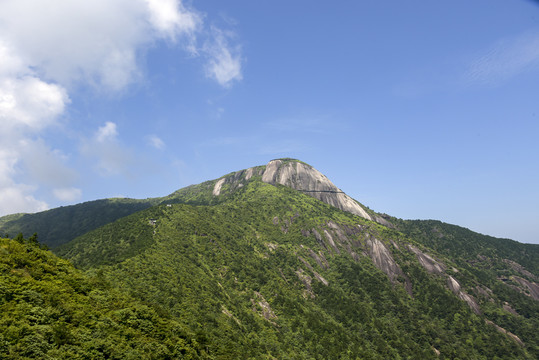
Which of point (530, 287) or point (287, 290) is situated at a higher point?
point (287, 290)

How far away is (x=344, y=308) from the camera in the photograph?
440 ft

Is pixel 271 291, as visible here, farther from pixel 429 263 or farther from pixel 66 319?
pixel 429 263

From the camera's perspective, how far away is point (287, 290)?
130 metres

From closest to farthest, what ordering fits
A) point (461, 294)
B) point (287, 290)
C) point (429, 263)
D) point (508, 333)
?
point (287, 290) < point (508, 333) < point (461, 294) < point (429, 263)

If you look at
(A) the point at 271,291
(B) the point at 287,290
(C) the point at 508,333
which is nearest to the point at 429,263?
(C) the point at 508,333

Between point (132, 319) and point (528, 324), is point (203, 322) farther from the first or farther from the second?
point (528, 324)

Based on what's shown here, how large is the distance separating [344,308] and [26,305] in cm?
13134

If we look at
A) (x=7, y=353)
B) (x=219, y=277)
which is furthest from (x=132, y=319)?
(x=219, y=277)

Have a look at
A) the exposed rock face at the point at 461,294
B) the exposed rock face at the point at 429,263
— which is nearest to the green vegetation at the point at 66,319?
the exposed rock face at the point at 461,294

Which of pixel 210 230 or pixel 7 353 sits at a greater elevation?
pixel 210 230

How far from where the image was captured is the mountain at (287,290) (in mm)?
73525

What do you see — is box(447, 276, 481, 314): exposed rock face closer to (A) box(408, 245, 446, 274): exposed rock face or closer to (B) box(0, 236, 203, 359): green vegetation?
(A) box(408, 245, 446, 274): exposed rock face

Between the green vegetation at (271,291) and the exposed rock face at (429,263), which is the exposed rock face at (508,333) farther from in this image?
the exposed rock face at (429,263)

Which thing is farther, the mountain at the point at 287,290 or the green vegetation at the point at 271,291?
the green vegetation at the point at 271,291
